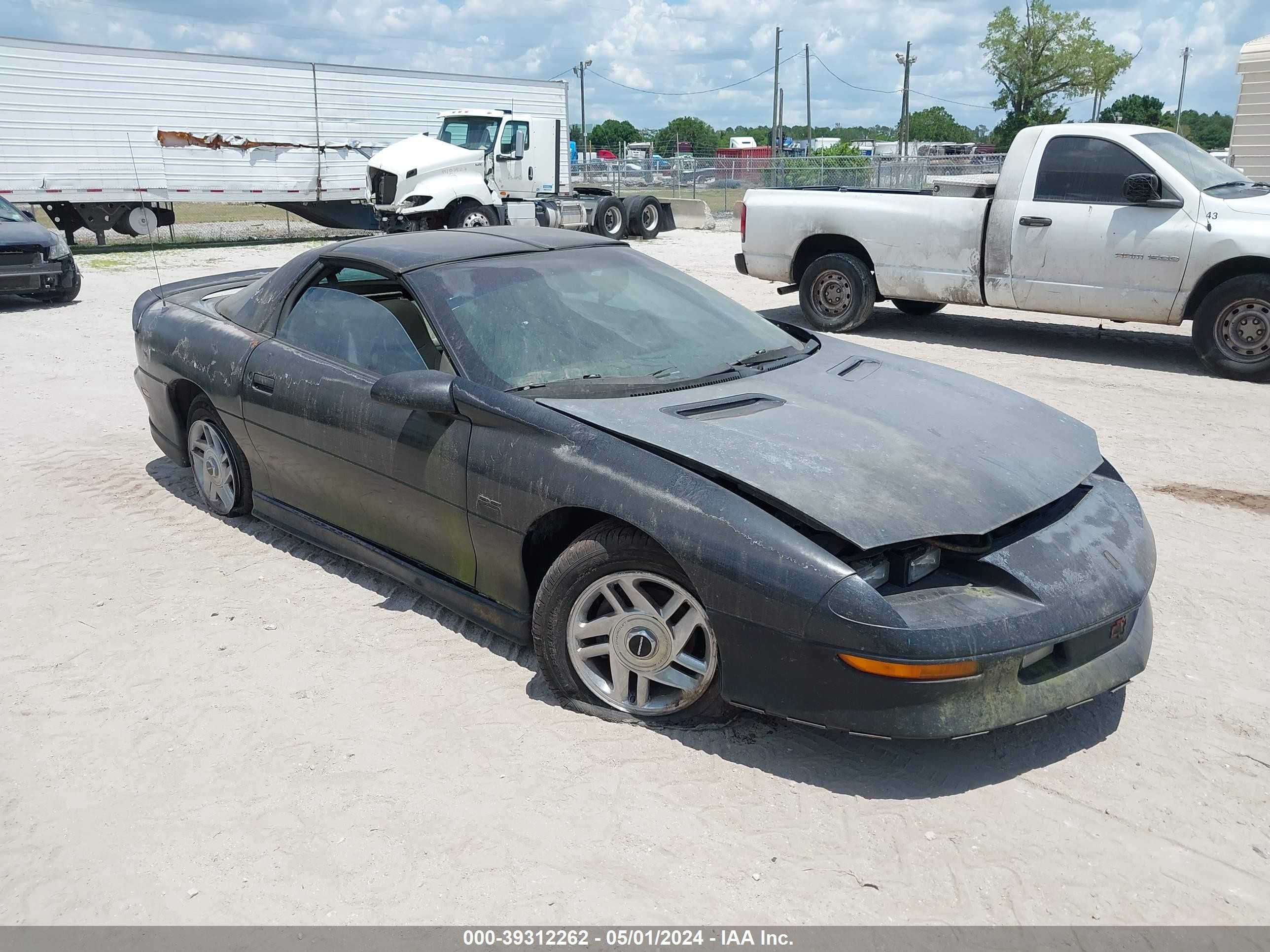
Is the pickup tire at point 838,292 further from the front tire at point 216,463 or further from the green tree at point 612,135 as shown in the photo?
the green tree at point 612,135

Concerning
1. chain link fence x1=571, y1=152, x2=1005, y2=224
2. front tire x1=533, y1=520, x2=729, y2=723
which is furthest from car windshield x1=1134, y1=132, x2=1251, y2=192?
chain link fence x1=571, y1=152, x2=1005, y2=224

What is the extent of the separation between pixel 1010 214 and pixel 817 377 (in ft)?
20.2

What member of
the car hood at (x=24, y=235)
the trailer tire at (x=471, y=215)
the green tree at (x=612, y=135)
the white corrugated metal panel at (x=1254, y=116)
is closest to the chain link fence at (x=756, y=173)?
the white corrugated metal panel at (x=1254, y=116)

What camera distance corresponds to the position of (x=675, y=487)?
120 inches

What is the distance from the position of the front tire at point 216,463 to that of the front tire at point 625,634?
7.31 feet

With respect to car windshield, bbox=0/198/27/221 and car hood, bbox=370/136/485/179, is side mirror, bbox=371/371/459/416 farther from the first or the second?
car hood, bbox=370/136/485/179

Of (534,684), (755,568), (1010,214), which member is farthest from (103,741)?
(1010,214)

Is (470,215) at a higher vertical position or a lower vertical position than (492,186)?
lower

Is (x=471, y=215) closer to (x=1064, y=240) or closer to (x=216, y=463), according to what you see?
(x=1064, y=240)

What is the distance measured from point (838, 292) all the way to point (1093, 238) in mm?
2435

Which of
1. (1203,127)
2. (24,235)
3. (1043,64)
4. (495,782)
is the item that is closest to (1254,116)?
(24,235)

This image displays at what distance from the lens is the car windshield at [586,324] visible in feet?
12.3
